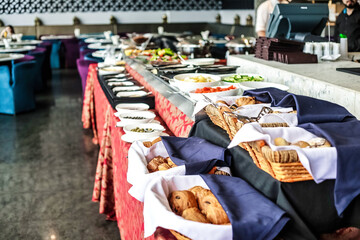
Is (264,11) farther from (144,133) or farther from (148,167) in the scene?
(148,167)

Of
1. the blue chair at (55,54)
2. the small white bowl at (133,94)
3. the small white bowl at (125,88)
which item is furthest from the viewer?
the blue chair at (55,54)

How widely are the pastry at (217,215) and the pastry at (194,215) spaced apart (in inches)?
0.6

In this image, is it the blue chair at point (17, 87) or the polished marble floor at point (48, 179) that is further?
the blue chair at point (17, 87)

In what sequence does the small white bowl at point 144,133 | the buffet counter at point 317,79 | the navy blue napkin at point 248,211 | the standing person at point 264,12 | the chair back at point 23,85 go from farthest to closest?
the chair back at point 23,85
the standing person at point 264,12
the small white bowl at point 144,133
the buffet counter at point 317,79
the navy blue napkin at point 248,211

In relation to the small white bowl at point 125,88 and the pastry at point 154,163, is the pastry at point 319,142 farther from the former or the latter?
the small white bowl at point 125,88

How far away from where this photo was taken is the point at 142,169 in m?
1.26

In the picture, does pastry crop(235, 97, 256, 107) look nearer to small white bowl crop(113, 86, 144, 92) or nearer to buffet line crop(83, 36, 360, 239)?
buffet line crop(83, 36, 360, 239)

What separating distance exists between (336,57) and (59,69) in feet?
28.9

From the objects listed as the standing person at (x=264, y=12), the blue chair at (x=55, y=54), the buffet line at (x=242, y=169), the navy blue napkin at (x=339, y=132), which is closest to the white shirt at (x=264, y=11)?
the standing person at (x=264, y=12)

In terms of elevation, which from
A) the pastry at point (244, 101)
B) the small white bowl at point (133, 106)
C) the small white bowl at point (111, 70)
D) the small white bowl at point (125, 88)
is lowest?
the small white bowl at point (133, 106)

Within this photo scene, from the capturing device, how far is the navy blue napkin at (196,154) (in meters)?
1.21

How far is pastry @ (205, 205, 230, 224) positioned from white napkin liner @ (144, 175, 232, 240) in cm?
5

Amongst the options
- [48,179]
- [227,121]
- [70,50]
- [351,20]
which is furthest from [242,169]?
[70,50]

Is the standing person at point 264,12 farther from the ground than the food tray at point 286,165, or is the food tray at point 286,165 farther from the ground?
the standing person at point 264,12
